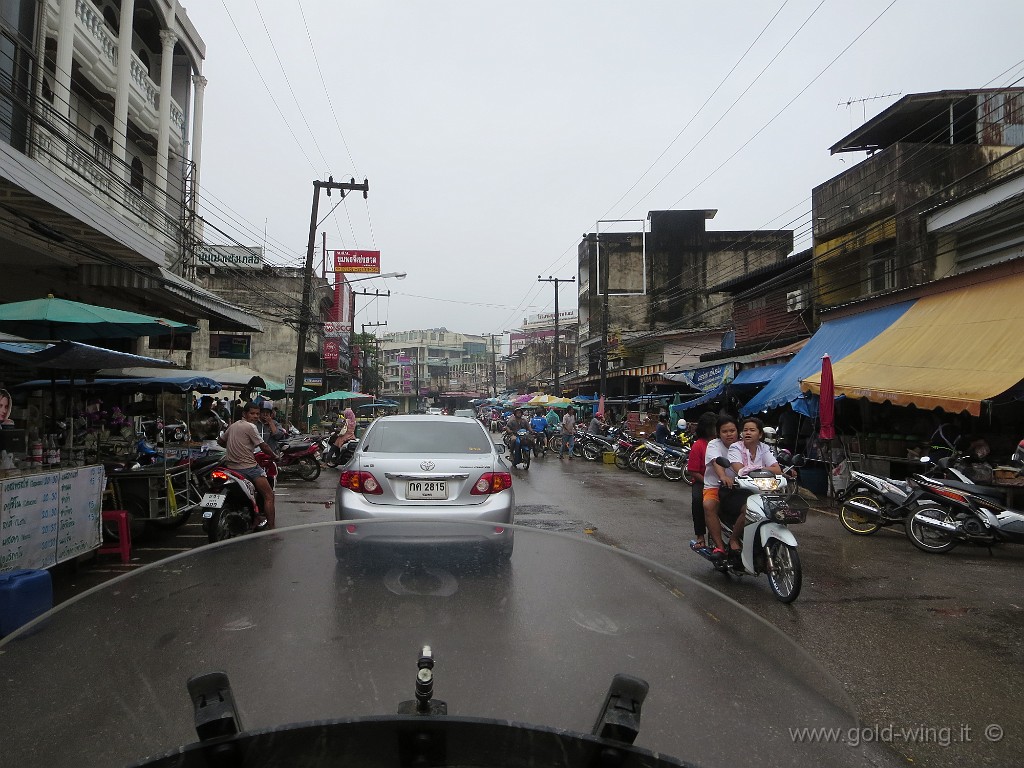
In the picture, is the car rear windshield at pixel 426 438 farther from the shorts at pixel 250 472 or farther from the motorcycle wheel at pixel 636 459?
the motorcycle wheel at pixel 636 459

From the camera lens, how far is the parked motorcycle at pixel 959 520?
24.3 ft

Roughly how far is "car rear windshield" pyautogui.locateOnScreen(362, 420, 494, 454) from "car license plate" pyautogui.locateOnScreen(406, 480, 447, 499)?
50cm

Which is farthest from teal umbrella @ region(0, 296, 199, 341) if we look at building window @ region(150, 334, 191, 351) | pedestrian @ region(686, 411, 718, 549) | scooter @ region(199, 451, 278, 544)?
building window @ region(150, 334, 191, 351)

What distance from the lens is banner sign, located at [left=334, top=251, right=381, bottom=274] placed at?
27.6 meters

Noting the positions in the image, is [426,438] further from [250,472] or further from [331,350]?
[331,350]

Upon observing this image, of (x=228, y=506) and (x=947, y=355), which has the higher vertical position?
(x=947, y=355)

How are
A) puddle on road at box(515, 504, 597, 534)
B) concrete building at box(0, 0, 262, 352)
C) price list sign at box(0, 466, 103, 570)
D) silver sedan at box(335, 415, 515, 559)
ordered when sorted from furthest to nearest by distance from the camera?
concrete building at box(0, 0, 262, 352) → puddle on road at box(515, 504, 597, 534) → silver sedan at box(335, 415, 515, 559) → price list sign at box(0, 466, 103, 570)

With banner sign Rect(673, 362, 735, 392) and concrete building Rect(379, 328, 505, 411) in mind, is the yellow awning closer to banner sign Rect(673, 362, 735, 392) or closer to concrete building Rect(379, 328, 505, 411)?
banner sign Rect(673, 362, 735, 392)

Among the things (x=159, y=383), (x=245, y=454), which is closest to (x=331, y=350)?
(x=159, y=383)

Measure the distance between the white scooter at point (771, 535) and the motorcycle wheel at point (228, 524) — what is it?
4.85m

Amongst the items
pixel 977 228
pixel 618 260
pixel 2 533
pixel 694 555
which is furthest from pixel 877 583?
pixel 618 260

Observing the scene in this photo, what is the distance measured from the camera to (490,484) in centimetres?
568

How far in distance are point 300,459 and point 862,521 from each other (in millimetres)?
11295

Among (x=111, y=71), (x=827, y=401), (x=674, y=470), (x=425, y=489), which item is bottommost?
(x=674, y=470)
